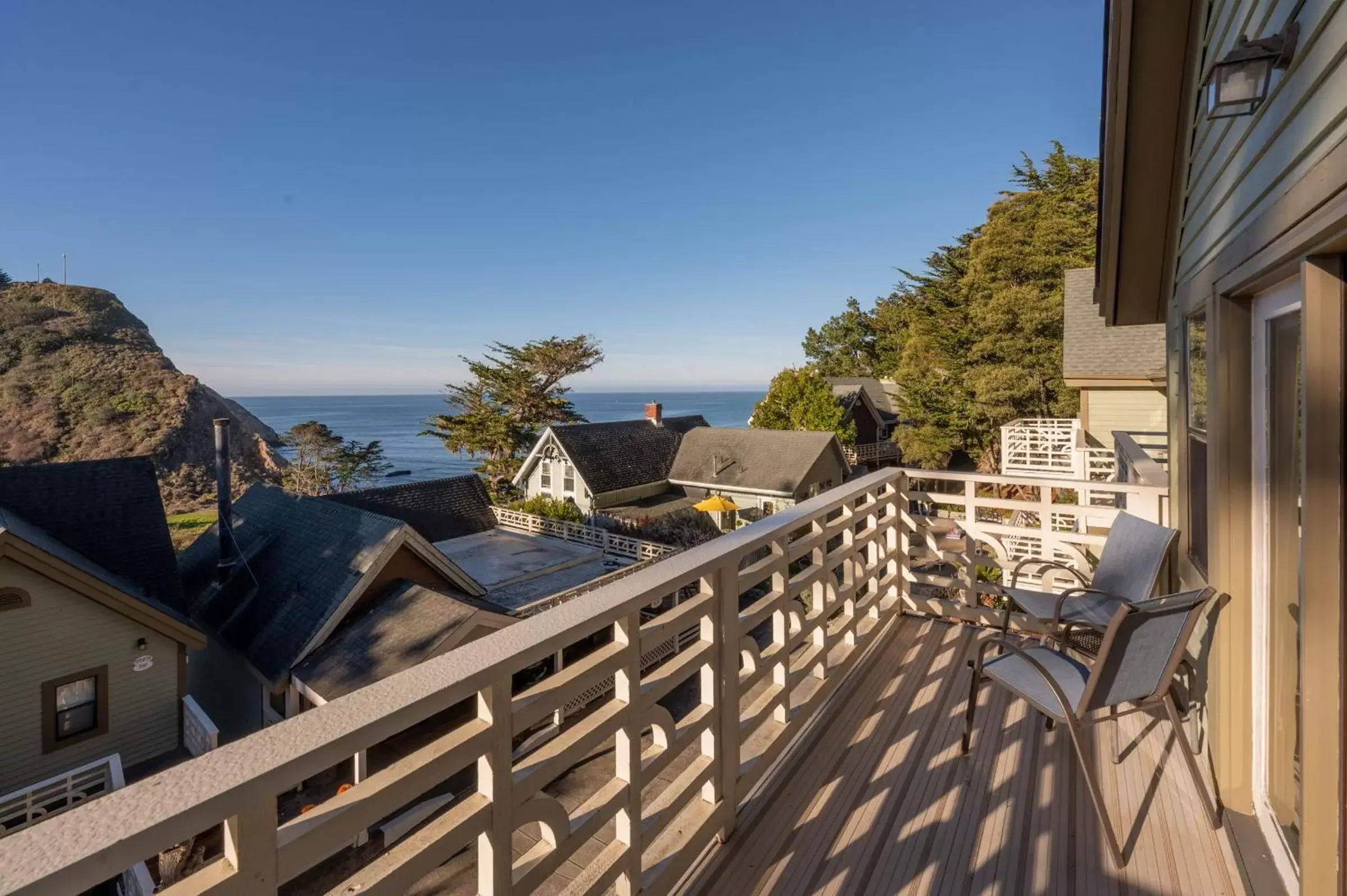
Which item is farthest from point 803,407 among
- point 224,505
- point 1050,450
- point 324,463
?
point 324,463

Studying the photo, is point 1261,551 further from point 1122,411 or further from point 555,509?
point 555,509

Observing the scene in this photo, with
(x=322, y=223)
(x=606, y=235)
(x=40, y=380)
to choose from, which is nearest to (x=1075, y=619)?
(x=606, y=235)

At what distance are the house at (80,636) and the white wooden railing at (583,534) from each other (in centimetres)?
943

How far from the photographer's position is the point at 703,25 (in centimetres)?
1491

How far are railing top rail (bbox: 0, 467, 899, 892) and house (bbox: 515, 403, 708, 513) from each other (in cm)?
1948

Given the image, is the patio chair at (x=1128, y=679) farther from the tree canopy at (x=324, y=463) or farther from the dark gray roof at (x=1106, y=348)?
the tree canopy at (x=324, y=463)

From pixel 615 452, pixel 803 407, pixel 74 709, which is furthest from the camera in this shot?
pixel 803 407

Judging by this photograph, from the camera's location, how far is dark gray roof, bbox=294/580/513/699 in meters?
9.16

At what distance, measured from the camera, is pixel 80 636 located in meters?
8.29

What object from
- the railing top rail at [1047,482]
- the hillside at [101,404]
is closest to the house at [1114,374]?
the railing top rail at [1047,482]

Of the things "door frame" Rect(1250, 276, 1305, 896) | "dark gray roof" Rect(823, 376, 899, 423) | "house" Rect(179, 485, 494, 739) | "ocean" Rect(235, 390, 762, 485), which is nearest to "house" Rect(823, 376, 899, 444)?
"dark gray roof" Rect(823, 376, 899, 423)

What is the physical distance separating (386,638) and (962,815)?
31.4ft

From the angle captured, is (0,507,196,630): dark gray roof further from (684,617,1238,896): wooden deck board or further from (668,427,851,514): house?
(668,427,851,514): house

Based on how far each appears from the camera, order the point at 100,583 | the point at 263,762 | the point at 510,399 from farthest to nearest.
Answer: the point at 510,399 → the point at 100,583 → the point at 263,762
